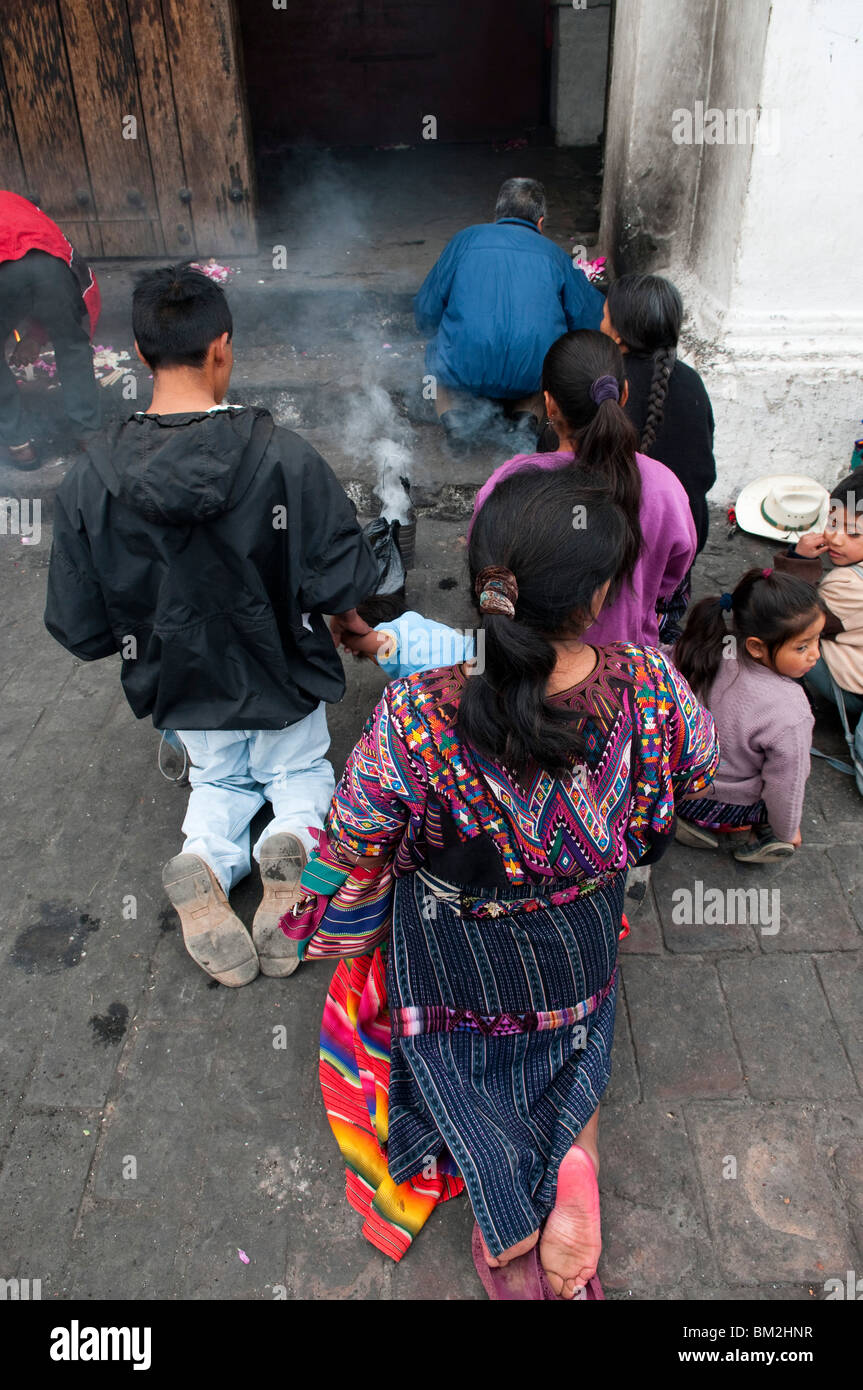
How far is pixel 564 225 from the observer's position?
628 centimetres

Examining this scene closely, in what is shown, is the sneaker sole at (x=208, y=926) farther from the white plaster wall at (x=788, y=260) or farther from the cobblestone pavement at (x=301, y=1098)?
the white plaster wall at (x=788, y=260)

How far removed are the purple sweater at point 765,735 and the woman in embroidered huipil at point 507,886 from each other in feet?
2.45

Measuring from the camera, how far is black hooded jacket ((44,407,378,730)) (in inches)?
91.6

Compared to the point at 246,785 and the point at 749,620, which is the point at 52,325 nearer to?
the point at 246,785

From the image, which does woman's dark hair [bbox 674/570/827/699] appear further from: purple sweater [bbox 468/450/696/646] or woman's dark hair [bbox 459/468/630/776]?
woman's dark hair [bbox 459/468/630/776]

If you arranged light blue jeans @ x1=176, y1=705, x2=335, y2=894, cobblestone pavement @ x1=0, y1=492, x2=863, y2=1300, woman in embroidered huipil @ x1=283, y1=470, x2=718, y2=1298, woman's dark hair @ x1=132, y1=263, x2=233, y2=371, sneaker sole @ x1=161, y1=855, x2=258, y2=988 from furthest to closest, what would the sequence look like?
light blue jeans @ x1=176, y1=705, x2=335, y2=894 → sneaker sole @ x1=161, y1=855, x2=258, y2=988 → woman's dark hair @ x1=132, y1=263, x2=233, y2=371 → cobblestone pavement @ x1=0, y1=492, x2=863, y2=1300 → woman in embroidered huipil @ x1=283, y1=470, x2=718, y2=1298

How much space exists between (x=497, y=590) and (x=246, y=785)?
5.45ft

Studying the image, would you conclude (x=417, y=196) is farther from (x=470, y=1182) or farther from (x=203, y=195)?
(x=470, y=1182)

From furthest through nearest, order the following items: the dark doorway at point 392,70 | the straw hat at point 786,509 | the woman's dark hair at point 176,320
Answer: the dark doorway at point 392,70 < the straw hat at point 786,509 < the woman's dark hair at point 176,320

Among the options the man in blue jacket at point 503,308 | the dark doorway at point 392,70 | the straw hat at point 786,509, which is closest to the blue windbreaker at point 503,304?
the man in blue jacket at point 503,308

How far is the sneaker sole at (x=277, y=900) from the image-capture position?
8.71ft

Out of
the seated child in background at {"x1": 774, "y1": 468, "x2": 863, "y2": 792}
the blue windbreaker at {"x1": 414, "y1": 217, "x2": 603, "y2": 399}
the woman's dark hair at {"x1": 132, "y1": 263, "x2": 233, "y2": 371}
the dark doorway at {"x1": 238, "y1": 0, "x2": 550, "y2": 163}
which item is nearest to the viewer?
the woman's dark hair at {"x1": 132, "y1": 263, "x2": 233, "y2": 371}

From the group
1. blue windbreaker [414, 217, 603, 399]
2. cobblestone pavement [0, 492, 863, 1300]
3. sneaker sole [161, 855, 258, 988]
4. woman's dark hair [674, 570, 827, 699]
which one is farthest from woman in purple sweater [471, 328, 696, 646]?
blue windbreaker [414, 217, 603, 399]
